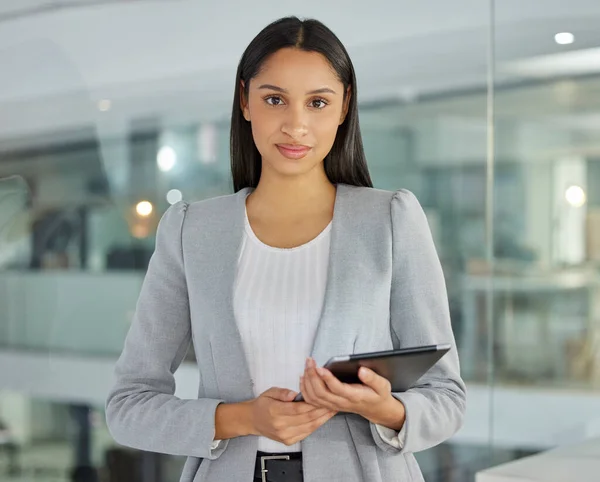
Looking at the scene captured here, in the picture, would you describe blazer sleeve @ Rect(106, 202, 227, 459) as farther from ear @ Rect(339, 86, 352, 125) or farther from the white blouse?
ear @ Rect(339, 86, 352, 125)

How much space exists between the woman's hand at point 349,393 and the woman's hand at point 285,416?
25mm

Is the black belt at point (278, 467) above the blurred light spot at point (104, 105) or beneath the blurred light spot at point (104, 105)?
beneath

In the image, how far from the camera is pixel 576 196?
12.6ft

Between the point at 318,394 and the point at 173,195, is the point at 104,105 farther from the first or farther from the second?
the point at 318,394

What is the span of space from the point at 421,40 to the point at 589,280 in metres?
1.14

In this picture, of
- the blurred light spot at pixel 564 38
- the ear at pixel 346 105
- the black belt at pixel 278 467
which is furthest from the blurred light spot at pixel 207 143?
the black belt at pixel 278 467

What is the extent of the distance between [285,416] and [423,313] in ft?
1.00

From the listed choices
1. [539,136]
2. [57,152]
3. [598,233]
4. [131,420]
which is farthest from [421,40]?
[131,420]

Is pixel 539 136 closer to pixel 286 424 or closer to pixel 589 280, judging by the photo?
pixel 589 280

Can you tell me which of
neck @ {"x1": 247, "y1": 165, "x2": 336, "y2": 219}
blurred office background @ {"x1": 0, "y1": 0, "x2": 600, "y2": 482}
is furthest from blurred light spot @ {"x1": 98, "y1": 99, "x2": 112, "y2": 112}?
neck @ {"x1": 247, "y1": 165, "x2": 336, "y2": 219}

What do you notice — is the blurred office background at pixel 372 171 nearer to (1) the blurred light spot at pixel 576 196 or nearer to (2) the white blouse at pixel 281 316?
(1) the blurred light spot at pixel 576 196

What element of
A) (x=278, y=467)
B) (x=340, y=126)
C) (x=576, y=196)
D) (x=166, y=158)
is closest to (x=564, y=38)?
(x=576, y=196)

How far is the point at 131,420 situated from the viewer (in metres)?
1.64

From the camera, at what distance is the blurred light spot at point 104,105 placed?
3.91m
